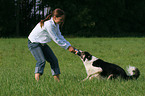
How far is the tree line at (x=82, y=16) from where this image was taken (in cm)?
3084

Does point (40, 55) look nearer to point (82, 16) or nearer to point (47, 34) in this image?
point (47, 34)

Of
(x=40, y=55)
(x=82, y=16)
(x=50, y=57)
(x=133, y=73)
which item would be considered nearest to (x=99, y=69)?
(x=133, y=73)

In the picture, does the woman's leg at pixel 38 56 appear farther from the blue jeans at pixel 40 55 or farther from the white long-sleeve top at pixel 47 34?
the white long-sleeve top at pixel 47 34

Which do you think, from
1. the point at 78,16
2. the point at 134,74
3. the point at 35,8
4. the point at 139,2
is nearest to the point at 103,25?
the point at 78,16

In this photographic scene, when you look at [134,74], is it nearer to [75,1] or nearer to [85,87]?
[85,87]

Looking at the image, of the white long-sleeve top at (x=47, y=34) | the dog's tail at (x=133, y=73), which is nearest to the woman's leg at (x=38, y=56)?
the white long-sleeve top at (x=47, y=34)

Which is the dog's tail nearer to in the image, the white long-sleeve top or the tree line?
the white long-sleeve top

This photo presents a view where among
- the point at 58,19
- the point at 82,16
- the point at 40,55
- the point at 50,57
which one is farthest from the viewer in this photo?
the point at 82,16

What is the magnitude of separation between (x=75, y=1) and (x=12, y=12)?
371 inches

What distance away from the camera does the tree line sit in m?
30.8

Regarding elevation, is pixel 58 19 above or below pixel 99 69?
above

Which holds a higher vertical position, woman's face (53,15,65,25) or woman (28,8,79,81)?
woman's face (53,15,65,25)

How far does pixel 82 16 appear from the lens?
32.0 metres

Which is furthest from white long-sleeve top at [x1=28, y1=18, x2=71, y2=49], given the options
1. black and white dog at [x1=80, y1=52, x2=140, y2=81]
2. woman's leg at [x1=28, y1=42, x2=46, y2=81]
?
black and white dog at [x1=80, y1=52, x2=140, y2=81]
